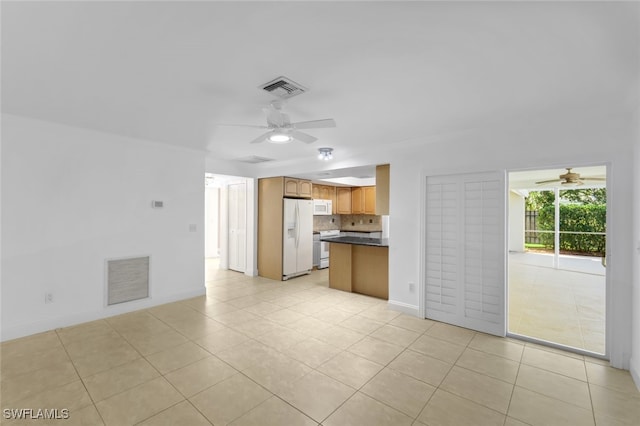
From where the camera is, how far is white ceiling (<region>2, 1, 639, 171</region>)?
151 centimetres

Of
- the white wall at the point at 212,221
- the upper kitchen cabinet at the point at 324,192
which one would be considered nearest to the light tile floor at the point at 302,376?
the upper kitchen cabinet at the point at 324,192

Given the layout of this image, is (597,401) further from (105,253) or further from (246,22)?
(105,253)

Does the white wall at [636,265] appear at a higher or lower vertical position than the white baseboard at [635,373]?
higher

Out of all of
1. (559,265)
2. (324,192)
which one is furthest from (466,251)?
(559,265)

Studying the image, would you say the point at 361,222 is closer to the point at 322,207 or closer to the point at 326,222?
the point at 326,222

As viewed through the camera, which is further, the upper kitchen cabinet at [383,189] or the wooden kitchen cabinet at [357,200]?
the wooden kitchen cabinet at [357,200]

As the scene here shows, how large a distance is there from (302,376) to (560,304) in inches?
181

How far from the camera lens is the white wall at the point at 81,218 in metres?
3.21

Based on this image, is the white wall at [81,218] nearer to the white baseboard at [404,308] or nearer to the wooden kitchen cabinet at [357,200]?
the white baseboard at [404,308]

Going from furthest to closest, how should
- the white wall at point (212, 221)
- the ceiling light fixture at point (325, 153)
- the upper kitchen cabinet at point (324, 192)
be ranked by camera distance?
the white wall at point (212, 221) < the upper kitchen cabinet at point (324, 192) < the ceiling light fixture at point (325, 153)

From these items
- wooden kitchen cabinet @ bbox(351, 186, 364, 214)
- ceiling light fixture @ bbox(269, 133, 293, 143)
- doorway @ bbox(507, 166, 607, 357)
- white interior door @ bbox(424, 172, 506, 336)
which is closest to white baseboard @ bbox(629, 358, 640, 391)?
doorway @ bbox(507, 166, 607, 357)

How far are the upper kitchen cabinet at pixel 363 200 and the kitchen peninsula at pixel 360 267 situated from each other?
271 cm

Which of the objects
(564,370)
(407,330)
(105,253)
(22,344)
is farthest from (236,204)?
(564,370)

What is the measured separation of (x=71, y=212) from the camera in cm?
360
